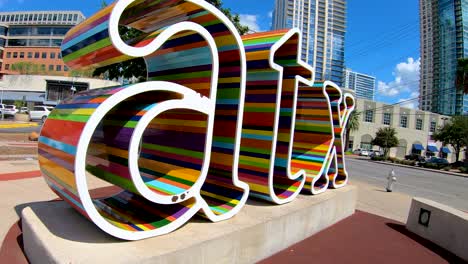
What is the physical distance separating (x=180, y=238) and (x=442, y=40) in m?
71.5

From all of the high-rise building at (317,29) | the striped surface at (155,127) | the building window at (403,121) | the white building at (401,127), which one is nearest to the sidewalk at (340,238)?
the striped surface at (155,127)

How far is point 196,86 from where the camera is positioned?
4141mm

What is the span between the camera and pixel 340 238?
5730 millimetres

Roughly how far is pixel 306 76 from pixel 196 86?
247cm

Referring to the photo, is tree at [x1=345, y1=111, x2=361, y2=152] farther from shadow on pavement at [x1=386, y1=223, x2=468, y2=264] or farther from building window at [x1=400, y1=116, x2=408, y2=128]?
shadow on pavement at [x1=386, y1=223, x2=468, y2=264]

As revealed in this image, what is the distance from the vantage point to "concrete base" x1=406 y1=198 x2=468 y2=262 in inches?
214

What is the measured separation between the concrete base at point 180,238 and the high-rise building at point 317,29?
122 meters

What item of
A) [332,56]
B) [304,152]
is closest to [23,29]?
[304,152]

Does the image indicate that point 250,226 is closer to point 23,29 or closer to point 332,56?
point 23,29

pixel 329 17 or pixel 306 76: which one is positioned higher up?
pixel 329 17

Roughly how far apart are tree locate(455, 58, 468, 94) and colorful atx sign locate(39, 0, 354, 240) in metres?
35.9

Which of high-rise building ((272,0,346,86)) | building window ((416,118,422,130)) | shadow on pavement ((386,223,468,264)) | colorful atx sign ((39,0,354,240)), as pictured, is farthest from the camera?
high-rise building ((272,0,346,86))

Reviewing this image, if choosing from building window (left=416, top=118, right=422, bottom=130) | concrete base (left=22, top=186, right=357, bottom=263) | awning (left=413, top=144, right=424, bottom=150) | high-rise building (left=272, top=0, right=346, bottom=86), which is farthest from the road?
high-rise building (left=272, top=0, right=346, bottom=86)

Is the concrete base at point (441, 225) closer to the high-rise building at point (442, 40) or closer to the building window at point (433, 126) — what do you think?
the high-rise building at point (442, 40)
